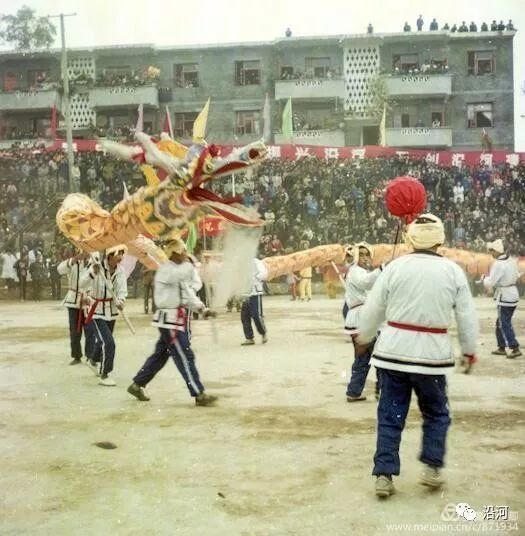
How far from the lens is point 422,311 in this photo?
14.0ft

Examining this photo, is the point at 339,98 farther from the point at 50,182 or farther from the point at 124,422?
the point at 124,422

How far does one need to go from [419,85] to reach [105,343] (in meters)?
21.0

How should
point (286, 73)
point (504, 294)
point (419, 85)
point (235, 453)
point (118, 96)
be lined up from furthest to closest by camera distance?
point (286, 73), point (419, 85), point (118, 96), point (504, 294), point (235, 453)

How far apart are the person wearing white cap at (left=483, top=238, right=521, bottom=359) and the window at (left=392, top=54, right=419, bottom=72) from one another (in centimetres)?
1911

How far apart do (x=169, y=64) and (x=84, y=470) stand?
78.8ft

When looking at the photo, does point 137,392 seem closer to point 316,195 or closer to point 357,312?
point 357,312

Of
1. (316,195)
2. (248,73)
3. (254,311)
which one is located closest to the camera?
(254,311)

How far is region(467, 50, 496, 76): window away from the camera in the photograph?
26531mm

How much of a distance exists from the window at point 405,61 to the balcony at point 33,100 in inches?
457

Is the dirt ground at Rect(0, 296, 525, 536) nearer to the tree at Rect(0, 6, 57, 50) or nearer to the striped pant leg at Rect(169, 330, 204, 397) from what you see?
the striped pant leg at Rect(169, 330, 204, 397)

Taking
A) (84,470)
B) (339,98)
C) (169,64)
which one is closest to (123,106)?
(169,64)

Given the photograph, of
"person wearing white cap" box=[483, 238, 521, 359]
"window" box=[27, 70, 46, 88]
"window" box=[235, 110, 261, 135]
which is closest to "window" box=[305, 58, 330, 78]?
"window" box=[235, 110, 261, 135]

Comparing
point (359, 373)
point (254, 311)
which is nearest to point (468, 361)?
point (359, 373)

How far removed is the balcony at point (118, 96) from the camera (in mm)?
26125
